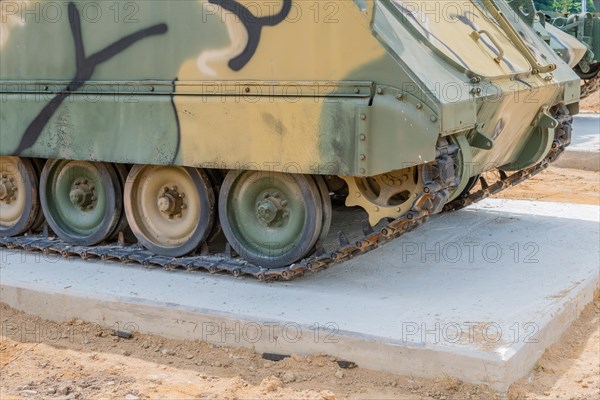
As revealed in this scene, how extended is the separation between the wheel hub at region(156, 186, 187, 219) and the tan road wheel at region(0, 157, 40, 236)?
118cm

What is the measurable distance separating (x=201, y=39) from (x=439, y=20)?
168 centimetres

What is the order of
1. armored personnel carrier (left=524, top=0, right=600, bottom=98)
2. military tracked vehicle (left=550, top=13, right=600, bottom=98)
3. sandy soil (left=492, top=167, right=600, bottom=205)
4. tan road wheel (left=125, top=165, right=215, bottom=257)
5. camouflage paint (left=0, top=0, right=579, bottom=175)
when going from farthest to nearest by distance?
military tracked vehicle (left=550, top=13, right=600, bottom=98) → armored personnel carrier (left=524, top=0, right=600, bottom=98) → sandy soil (left=492, top=167, right=600, bottom=205) → tan road wheel (left=125, top=165, right=215, bottom=257) → camouflage paint (left=0, top=0, right=579, bottom=175)

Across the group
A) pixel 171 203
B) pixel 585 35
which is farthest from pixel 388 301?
pixel 585 35

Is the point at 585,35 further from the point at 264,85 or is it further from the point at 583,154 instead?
the point at 264,85

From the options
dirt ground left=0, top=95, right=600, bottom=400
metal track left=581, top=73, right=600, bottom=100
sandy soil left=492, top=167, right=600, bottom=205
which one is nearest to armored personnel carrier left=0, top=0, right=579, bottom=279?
dirt ground left=0, top=95, right=600, bottom=400

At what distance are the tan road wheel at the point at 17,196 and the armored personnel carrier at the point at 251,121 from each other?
0.02 metres

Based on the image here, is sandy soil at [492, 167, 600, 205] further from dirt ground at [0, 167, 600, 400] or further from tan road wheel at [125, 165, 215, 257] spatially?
dirt ground at [0, 167, 600, 400]

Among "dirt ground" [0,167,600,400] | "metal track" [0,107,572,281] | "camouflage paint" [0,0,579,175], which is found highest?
"camouflage paint" [0,0,579,175]

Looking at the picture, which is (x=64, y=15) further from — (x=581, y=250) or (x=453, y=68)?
(x=581, y=250)

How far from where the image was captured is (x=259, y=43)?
623 centimetres

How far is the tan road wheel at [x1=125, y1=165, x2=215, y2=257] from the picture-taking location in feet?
22.4

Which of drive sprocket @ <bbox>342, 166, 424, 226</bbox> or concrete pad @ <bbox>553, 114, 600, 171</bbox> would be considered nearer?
drive sprocket @ <bbox>342, 166, 424, 226</bbox>

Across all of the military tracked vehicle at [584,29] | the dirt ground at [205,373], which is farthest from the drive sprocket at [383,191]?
the military tracked vehicle at [584,29]

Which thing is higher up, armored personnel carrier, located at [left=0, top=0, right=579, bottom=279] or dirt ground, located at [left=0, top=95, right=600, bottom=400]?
armored personnel carrier, located at [left=0, top=0, right=579, bottom=279]
